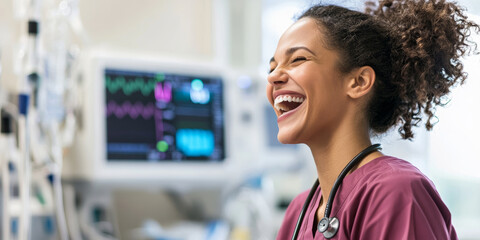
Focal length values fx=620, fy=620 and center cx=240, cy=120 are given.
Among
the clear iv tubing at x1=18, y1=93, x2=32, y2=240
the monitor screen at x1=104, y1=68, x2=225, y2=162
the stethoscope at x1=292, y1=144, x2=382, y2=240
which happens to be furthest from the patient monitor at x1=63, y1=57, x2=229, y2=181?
the stethoscope at x1=292, y1=144, x2=382, y2=240

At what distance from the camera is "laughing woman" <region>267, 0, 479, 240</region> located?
107 centimetres

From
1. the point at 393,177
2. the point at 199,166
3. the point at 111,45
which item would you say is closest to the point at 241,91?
the point at 199,166

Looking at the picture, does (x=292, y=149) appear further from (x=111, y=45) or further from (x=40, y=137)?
(x=40, y=137)

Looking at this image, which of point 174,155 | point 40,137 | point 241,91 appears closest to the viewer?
point 40,137

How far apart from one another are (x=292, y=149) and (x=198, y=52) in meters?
0.67

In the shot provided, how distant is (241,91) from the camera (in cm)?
270

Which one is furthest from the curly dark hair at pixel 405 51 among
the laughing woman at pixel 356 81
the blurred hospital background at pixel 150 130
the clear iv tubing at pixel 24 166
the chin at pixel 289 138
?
the clear iv tubing at pixel 24 166

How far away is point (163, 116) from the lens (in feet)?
8.14

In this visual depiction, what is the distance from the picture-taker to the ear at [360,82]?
1.08 m

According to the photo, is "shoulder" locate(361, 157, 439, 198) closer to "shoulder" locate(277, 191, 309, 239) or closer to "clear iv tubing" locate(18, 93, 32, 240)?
"shoulder" locate(277, 191, 309, 239)

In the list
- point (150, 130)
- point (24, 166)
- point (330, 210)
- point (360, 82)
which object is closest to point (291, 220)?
point (330, 210)

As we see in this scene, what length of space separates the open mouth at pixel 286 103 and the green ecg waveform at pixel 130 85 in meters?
1.37

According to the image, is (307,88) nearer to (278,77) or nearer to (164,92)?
(278,77)

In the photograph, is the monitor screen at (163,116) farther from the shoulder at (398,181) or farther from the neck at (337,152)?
the shoulder at (398,181)
